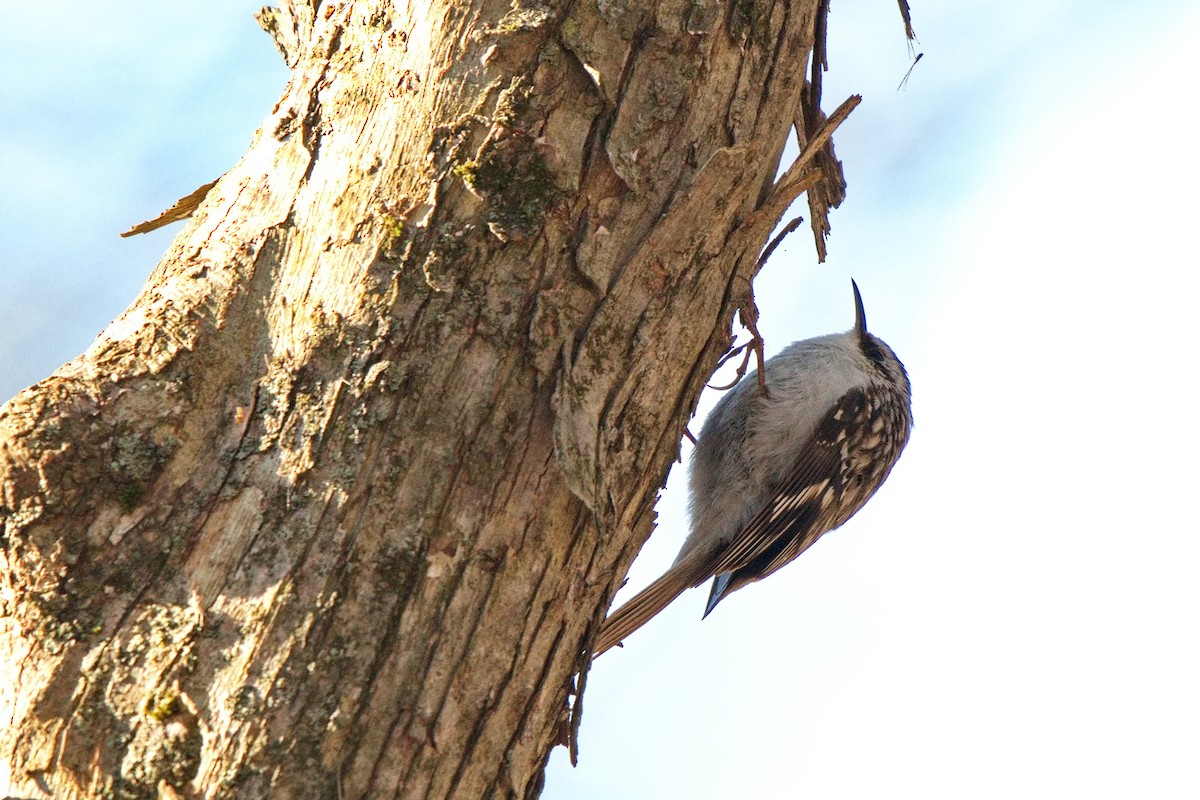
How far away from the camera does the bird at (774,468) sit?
3.60 m

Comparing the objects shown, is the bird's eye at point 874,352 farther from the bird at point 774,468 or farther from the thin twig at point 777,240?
the thin twig at point 777,240

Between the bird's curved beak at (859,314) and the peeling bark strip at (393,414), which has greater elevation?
the bird's curved beak at (859,314)

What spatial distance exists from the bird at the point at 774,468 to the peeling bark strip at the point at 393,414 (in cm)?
169

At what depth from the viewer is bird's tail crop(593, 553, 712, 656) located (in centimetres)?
320

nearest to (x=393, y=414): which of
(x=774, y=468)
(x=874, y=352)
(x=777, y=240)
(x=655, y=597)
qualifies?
(x=777, y=240)

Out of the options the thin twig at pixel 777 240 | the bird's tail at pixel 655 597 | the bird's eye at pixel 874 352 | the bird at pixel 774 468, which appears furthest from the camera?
the bird's eye at pixel 874 352

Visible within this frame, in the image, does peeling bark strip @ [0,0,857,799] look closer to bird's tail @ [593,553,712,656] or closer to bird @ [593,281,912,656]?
bird's tail @ [593,553,712,656]

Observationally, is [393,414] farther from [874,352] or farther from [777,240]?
[874,352]

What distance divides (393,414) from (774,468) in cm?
227

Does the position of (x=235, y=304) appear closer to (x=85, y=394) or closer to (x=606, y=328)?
(x=85, y=394)

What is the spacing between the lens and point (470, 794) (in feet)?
5.40

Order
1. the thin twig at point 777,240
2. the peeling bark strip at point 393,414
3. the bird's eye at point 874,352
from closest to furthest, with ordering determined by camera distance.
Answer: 1. the peeling bark strip at point 393,414
2. the thin twig at point 777,240
3. the bird's eye at point 874,352

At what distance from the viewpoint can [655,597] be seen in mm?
3412

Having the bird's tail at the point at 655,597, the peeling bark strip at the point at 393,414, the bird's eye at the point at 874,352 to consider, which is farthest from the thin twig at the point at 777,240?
the bird's eye at the point at 874,352
